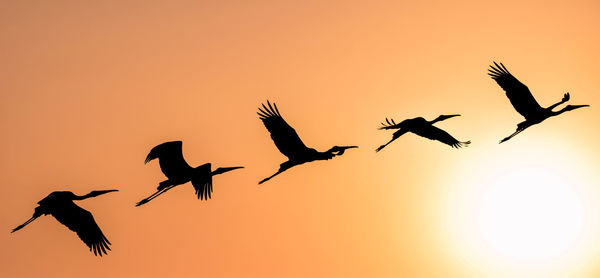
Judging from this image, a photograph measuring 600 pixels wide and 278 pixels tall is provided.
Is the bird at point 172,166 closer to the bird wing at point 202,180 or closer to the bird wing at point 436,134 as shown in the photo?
the bird wing at point 202,180

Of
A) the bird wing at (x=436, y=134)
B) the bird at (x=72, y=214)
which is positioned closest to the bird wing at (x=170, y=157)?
the bird at (x=72, y=214)

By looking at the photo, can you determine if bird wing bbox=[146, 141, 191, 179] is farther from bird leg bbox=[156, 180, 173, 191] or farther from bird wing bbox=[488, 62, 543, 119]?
bird wing bbox=[488, 62, 543, 119]

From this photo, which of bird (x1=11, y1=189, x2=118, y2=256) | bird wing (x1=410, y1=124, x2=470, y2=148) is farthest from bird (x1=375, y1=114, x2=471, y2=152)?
bird (x1=11, y1=189, x2=118, y2=256)

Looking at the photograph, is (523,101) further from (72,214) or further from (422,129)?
(72,214)

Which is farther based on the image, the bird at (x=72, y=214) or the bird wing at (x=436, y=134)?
the bird wing at (x=436, y=134)

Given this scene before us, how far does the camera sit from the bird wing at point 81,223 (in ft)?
88.4

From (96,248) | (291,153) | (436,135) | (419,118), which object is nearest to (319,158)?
(291,153)

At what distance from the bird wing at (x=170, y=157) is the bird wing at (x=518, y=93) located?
923cm

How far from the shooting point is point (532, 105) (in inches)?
1019

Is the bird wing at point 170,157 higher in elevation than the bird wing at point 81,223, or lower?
higher

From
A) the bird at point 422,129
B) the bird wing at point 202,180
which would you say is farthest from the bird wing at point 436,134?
the bird wing at point 202,180

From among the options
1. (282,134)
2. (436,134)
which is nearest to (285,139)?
(282,134)

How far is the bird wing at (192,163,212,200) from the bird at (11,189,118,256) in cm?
308

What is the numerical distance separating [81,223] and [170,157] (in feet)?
13.1
